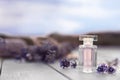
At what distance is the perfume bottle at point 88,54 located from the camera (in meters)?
1.17

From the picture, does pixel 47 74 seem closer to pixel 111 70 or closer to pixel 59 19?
pixel 111 70

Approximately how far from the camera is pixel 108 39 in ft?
7.62

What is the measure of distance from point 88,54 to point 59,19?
3.40 feet

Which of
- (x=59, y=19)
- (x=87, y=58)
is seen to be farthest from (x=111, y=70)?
(x=59, y=19)

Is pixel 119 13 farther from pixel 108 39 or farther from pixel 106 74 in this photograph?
pixel 106 74

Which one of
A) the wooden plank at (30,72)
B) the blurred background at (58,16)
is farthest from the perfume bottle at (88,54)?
the blurred background at (58,16)

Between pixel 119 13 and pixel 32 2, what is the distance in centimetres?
68

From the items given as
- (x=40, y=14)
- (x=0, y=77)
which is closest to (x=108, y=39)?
(x=40, y=14)

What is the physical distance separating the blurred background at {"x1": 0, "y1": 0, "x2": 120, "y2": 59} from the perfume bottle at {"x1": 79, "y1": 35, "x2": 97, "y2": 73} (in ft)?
2.96

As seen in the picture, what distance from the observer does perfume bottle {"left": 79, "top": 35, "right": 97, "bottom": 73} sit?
117cm

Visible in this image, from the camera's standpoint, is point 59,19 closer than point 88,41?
No

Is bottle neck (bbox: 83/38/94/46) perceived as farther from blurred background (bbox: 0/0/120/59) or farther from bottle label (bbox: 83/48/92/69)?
blurred background (bbox: 0/0/120/59)

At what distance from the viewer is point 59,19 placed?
219 centimetres

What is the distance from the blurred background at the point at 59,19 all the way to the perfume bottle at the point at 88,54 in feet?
2.96
